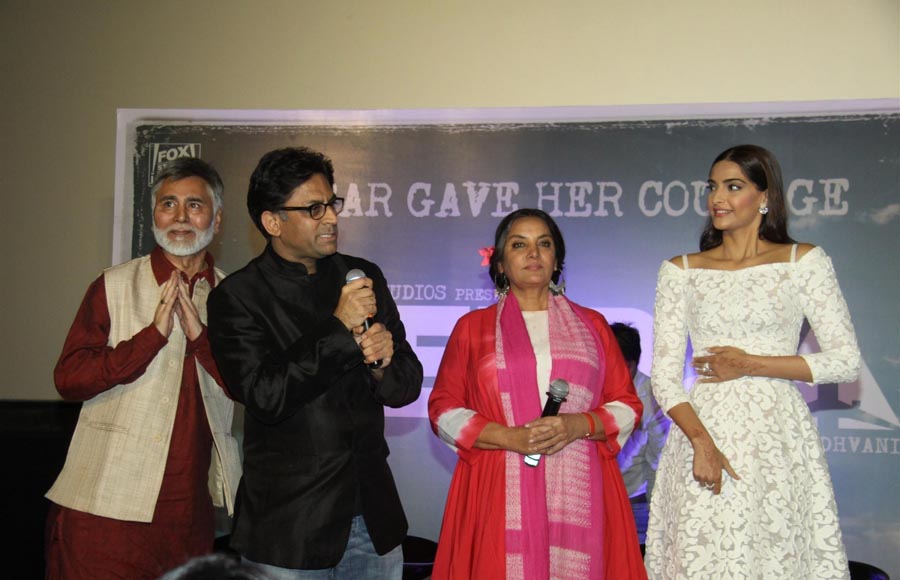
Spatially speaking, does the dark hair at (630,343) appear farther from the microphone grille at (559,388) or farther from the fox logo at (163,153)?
the fox logo at (163,153)

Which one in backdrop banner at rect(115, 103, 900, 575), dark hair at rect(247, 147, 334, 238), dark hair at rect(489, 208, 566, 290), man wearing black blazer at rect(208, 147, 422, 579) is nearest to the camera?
man wearing black blazer at rect(208, 147, 422, 579)

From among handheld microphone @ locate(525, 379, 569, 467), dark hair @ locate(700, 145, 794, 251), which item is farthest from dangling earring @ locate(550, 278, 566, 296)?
dark hair @ locate(700, 145, 794, 251)

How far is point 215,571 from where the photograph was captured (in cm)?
109

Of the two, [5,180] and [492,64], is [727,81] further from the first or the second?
[5,180]

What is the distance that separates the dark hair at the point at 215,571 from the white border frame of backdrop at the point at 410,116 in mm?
3768

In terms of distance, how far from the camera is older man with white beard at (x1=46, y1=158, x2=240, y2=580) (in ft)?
9.74

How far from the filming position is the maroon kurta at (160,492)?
9.69 ft

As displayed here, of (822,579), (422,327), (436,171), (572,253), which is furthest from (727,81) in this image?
(822,579)

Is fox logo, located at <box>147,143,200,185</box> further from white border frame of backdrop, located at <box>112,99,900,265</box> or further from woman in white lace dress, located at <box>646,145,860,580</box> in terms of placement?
woman in white lace dress, located at <box>646,145,860,580</box>

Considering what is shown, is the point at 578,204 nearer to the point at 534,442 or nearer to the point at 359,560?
the point at 534,442

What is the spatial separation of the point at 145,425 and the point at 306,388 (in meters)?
0.82

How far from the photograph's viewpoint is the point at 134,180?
4773mm

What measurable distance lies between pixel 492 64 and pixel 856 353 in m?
2.71

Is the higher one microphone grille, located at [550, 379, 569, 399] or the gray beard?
the gray beard
